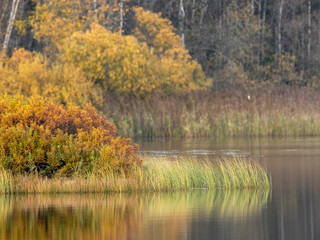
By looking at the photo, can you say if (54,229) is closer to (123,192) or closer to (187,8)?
(123,192)

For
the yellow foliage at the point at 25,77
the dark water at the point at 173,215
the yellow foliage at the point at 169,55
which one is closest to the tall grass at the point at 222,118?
the yellow foliage at the point at 25,77

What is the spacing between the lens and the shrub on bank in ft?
50.0

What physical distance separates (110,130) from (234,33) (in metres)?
36.1

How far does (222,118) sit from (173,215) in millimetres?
23000

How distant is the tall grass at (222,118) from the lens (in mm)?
34719

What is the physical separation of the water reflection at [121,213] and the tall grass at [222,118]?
1953cm

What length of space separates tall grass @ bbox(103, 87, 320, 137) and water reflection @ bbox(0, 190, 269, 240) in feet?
64.1

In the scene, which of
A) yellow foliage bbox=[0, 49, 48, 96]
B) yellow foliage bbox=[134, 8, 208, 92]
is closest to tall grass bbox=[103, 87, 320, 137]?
yellow foliage bbox=[0, 49, 48, 96]

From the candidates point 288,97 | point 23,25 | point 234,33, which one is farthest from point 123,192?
point 234,33

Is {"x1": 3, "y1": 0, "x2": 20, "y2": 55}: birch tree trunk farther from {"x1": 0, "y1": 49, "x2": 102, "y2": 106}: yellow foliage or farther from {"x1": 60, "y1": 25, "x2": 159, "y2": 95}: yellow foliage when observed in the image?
{"x1": 0, "y1": 49, "x2": 102, "y2": 106}: yellow foliage

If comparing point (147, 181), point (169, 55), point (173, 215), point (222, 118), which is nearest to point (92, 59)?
point (222, 118)

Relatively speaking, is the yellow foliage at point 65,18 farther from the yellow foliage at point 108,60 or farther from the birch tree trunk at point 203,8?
the birch tree trunk at point 203,8

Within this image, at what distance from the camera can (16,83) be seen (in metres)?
33.8

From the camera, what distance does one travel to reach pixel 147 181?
15.2 meters
